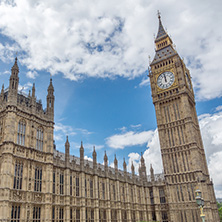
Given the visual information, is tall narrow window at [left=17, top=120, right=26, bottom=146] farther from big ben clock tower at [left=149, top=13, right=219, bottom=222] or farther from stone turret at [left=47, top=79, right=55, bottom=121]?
big ben clock tower at [left=149, top=13, right=219, bottom=222]

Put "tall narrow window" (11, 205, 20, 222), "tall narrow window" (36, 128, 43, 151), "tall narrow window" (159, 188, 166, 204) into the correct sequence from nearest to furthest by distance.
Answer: "tall narrow window" (11, 205, 20, 222), "tall narrow window" (36, 128, 43, 151), "tall narrow window" (159, 188, 166, 204)

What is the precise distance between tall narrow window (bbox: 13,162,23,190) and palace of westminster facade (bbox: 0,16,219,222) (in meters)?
0.15

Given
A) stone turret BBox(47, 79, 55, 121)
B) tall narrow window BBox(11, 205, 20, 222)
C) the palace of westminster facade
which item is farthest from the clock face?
tall narrow window BBox(11, 205, 20, 222)

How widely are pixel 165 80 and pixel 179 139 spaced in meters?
21.4

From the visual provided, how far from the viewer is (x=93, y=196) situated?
55.5 metres

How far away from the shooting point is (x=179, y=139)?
7794cm

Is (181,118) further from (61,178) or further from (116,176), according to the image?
(61,178)

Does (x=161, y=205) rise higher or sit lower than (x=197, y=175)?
lower

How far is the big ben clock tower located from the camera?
233 ft

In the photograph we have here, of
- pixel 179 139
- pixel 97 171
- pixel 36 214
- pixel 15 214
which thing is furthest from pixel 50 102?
pixel 179 139

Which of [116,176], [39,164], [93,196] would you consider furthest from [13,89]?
[116,176]

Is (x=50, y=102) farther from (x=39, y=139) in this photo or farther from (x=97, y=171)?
(x=97, y=171)

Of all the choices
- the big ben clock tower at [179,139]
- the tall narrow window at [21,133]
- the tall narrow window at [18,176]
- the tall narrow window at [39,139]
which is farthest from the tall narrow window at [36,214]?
the big ben clock tower at [179,139]

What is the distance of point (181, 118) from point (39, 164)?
4925 centimetres
